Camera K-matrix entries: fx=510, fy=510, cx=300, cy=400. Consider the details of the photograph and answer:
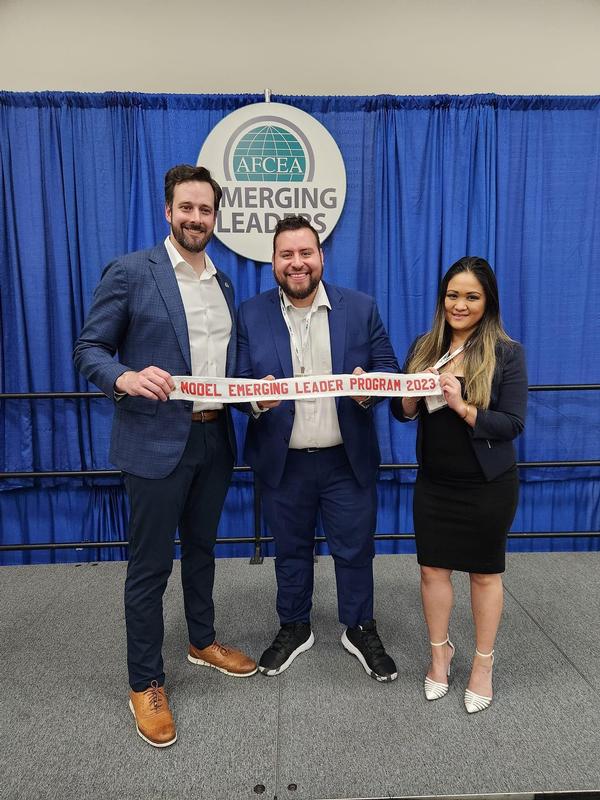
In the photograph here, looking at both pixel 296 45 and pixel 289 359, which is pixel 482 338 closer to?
pixel 289 359

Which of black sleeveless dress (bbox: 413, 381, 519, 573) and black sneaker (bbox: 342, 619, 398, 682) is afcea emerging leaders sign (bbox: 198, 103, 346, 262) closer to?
black sleeveless dress (bbox: 413, 381, 519, 573)

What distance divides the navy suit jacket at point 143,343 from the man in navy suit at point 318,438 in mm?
333

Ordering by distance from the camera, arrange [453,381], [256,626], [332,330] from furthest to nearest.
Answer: [256,626] → [332,330] → [453,381]

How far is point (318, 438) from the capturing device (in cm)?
209

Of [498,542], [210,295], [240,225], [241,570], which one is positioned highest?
[240,225]

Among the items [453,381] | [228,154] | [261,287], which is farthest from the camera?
[261,287]

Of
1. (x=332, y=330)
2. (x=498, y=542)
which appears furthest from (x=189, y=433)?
(x=498, y=542)

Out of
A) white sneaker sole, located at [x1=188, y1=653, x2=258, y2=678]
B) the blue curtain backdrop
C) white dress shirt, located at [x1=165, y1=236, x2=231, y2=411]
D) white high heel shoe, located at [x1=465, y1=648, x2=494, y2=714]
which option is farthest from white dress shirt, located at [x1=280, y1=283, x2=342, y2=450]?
Answer: the blue curtain backdrop

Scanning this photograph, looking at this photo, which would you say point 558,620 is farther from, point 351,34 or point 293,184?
point 351,34

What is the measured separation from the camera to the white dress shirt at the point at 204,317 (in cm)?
187

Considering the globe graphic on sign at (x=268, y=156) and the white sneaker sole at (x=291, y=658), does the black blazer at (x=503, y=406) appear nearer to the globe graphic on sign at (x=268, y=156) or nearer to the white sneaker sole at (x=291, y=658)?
the white sneaker sole at (x=291, y=658)

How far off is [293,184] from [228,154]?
0.41m

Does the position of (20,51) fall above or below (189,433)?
above

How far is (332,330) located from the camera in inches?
81.3
